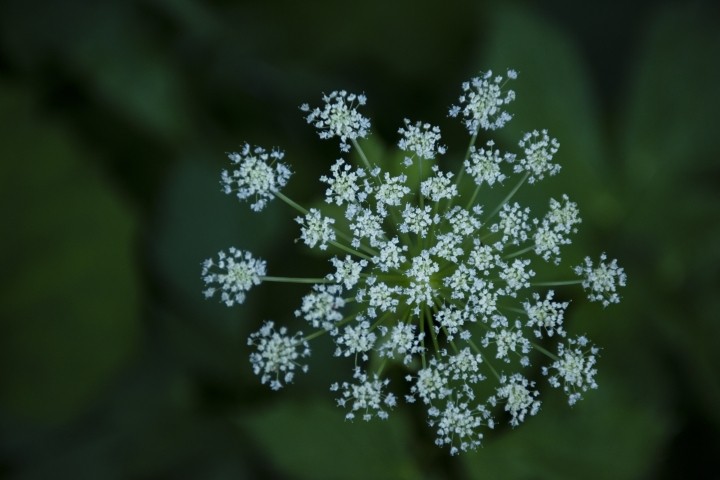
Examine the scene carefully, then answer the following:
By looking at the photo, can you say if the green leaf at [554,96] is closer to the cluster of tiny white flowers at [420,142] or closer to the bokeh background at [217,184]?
the bokeh background at [217,184]

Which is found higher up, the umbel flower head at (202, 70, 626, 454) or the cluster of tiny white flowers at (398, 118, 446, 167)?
the cluster of tiny white flowers at (398, 118, 446, 167)

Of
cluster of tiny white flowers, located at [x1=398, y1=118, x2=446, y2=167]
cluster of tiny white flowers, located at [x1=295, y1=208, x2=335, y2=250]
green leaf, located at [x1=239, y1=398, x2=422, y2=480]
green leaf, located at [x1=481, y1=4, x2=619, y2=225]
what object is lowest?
green leaf, located at [x1=239, y1=398, x2=422, y2=480]

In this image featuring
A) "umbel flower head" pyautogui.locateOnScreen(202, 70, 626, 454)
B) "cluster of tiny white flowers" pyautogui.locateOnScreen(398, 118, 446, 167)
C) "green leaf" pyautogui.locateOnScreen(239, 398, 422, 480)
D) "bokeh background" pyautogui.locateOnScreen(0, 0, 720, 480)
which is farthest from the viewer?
"bokeh background" pyautogui.locateOnScreen(0, 0, 720, 480)

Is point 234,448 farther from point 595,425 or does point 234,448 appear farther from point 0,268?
point 595,425

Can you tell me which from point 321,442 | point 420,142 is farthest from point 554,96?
point 321,442

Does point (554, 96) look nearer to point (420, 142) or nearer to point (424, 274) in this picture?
point (420, 142)

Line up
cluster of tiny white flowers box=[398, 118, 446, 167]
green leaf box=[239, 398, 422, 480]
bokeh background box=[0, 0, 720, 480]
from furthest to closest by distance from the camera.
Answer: bokeh background box=[0, 0, 720, 480], green leaf box=[239, 398, 422, 480], cluster of tiny white flowers box=[398, 118, 446, 167]

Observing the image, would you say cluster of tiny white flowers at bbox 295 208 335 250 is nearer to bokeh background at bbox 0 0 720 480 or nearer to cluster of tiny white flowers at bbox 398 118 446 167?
cluster of tiny white flowers at bbox 398 118 446 167

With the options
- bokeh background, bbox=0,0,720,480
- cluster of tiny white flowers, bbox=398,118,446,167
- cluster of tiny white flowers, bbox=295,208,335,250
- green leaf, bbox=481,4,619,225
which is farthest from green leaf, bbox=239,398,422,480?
green leaf, bbox=481,4,619,225

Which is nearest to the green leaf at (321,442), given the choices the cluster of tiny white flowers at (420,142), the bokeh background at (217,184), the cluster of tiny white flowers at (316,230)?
the bokeh background at (217,184)
